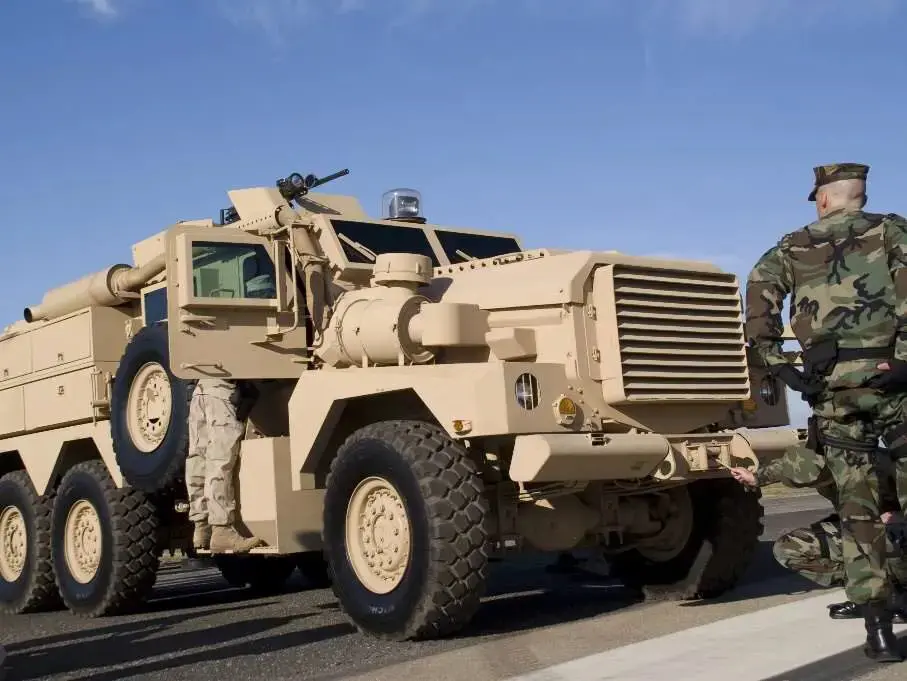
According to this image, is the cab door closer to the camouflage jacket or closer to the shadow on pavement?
the shadow on pavement

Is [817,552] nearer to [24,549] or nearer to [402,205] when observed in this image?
[402,205]

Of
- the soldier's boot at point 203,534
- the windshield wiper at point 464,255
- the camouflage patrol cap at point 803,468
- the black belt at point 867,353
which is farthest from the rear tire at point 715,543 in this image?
the soldier's boot at point 203,534

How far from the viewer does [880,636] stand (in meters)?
4.90

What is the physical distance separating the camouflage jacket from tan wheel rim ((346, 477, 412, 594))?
253cm

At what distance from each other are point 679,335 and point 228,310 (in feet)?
10.7

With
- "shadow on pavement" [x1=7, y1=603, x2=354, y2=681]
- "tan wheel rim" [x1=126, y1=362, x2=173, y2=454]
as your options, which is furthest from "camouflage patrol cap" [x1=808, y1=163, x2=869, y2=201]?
"tan wheel rim" [x1=126, y1=362, x2=173, y2=454]

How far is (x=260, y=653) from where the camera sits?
700cm

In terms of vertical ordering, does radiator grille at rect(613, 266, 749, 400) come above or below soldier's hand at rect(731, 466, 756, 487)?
above

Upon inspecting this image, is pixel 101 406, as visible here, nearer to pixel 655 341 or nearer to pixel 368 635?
pixel 368 635

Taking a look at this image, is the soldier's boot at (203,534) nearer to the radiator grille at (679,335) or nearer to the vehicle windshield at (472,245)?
the vehicle windshield at (472,245)

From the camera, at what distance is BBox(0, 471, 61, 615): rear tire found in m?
10.9

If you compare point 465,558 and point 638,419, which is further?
point 638,419

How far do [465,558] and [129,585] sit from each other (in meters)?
4.17

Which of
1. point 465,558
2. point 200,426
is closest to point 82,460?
point 200,426
